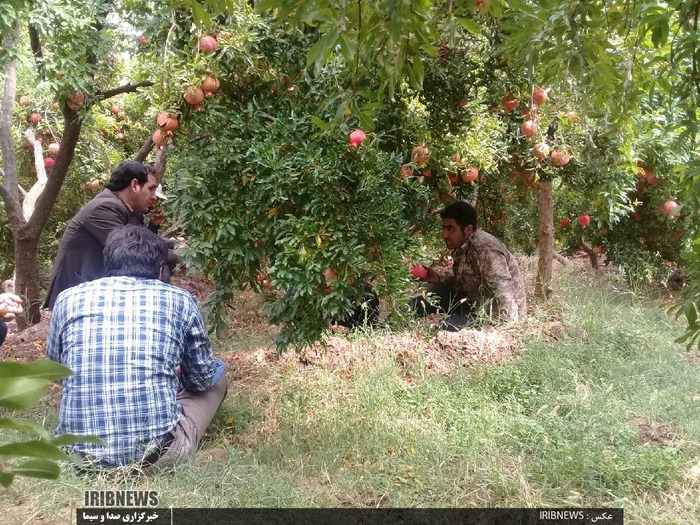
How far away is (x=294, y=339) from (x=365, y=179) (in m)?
0.81

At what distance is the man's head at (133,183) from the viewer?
383 centimetres

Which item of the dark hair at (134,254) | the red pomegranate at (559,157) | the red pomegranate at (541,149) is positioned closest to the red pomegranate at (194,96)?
the dark hair at (134,254)

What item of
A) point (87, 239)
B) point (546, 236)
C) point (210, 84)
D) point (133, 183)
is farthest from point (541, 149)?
point (87, 239)

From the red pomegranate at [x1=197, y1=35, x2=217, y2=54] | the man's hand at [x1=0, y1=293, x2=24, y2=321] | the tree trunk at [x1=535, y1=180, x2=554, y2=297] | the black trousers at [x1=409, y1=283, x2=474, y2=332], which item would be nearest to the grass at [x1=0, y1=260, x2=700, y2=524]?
the black trousers at [x1=409, y1=283, x2=474, y2=332]

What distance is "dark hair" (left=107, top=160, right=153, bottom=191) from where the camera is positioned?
382 centimetres

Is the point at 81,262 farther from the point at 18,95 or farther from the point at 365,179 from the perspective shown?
the point at 18,95

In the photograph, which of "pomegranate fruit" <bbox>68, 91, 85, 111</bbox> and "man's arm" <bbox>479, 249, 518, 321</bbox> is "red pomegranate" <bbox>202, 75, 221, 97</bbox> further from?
"man's arm" <bbox>479, 249, 518, 321</bbox>

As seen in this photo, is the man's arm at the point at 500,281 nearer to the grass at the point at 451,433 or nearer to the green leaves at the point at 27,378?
the grass at the point at 451,433

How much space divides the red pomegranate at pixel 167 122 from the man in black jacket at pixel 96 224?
1.02 metres

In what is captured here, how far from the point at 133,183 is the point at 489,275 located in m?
2.45

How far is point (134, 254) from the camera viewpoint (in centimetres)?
264

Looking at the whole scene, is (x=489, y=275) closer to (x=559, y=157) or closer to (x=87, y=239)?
(x=559, y=157)

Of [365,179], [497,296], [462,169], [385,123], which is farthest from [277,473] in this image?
[497,296]

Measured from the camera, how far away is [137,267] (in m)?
2.64
